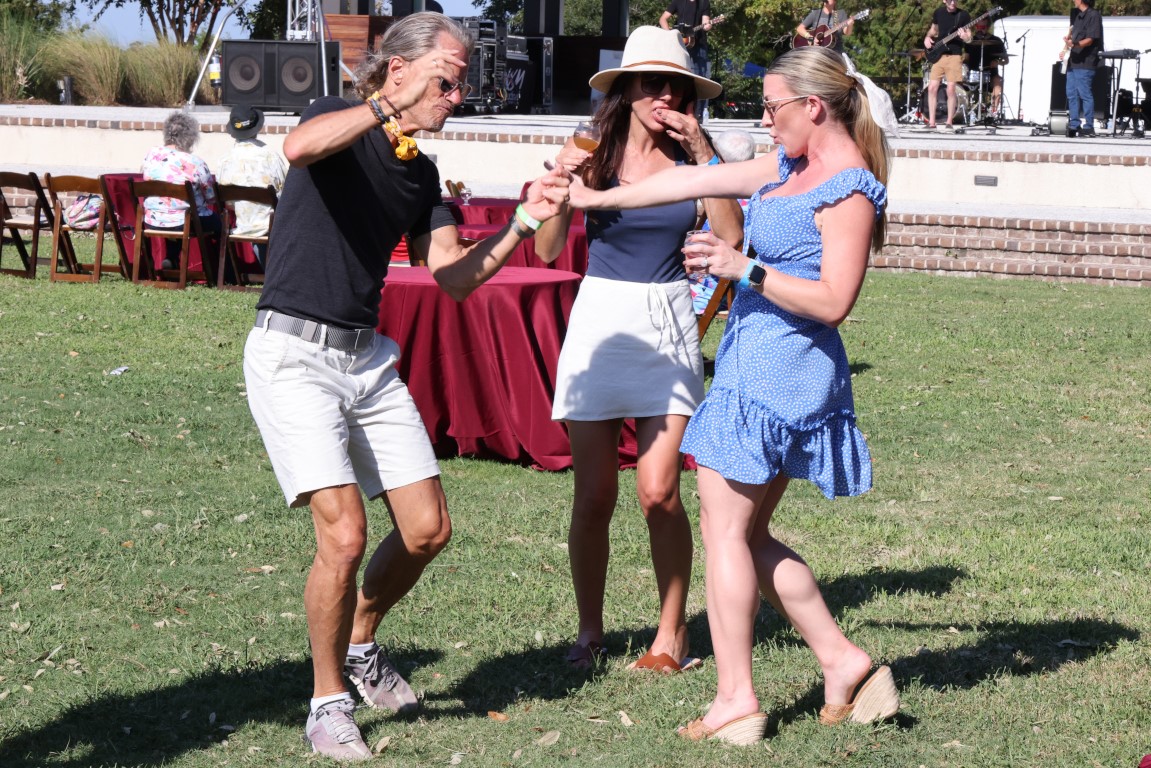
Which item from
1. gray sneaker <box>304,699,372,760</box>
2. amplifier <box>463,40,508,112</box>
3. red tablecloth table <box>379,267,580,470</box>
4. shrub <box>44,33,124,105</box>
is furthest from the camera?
shrub <box>44,33,124,105</box>

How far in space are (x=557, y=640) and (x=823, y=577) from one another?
1190mm

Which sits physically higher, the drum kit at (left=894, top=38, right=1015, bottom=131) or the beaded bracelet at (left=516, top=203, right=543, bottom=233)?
the drum kit at (left=894, top=38, right=1015, bottom=131)

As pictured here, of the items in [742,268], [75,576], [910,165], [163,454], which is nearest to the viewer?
[742,268]

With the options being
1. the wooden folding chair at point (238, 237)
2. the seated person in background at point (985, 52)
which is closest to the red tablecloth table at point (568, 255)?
the wooden folding chair at point (238, 237)

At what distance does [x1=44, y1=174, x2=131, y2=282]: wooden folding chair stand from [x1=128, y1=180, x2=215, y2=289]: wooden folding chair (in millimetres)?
236

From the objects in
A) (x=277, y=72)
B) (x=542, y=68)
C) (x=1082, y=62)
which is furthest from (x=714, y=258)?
(x=542, y=68)

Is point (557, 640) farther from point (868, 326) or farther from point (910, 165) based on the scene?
point (910, 165)

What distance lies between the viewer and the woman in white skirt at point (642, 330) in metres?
4.16

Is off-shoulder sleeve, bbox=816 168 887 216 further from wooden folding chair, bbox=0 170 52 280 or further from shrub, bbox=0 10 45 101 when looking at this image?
shrub, bbox=0 10 45 101

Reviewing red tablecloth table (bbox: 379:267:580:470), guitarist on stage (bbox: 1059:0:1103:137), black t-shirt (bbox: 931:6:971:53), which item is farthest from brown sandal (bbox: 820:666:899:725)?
black t-shirt (bbox: 931:6:971:53)

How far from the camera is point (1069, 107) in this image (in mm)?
19859

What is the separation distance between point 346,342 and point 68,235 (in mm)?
9343

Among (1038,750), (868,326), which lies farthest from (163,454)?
(868,326)

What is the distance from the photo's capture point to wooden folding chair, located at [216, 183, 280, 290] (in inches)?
419
